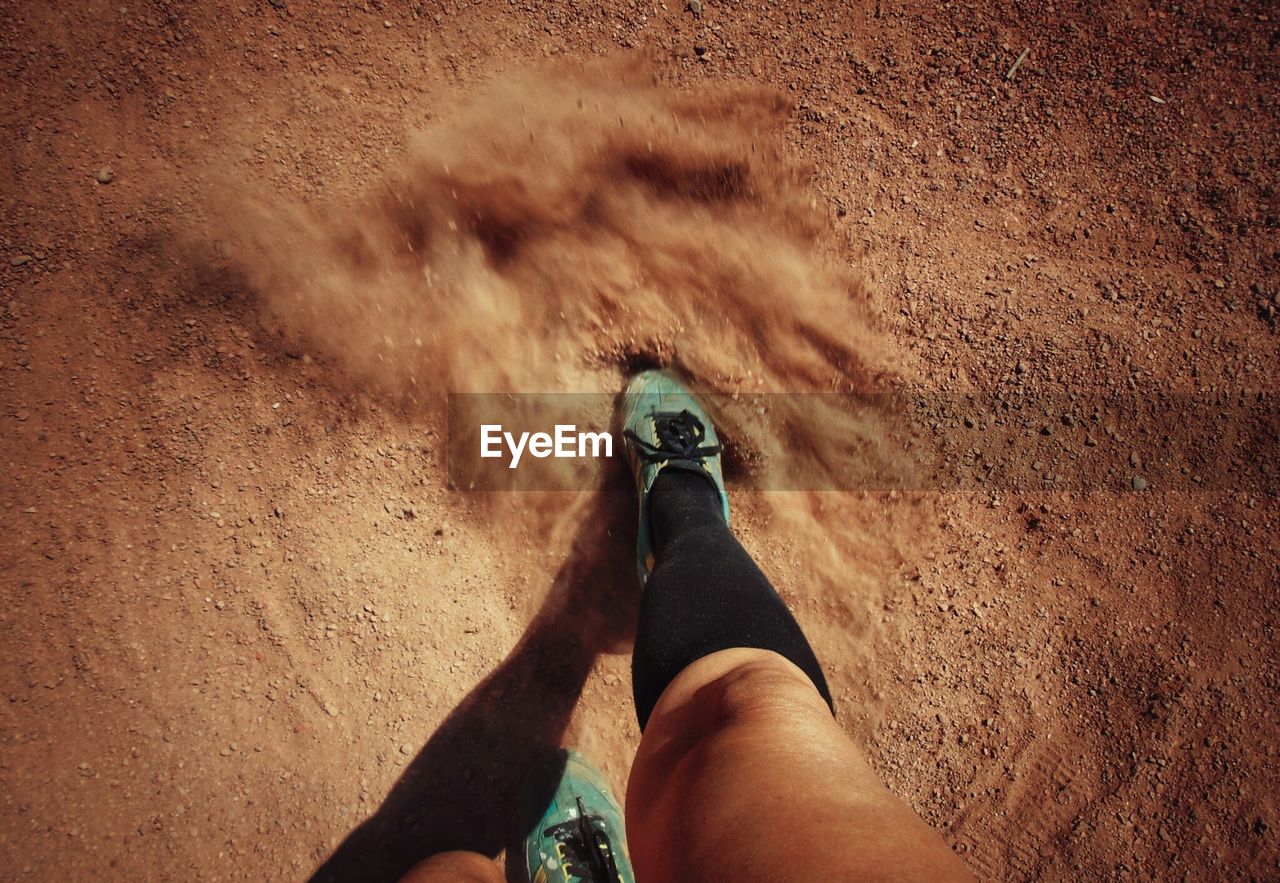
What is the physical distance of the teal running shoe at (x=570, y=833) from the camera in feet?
6.82

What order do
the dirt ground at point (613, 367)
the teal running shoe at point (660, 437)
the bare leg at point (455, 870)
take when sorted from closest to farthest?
the bare leg at point (455, 870) → the dirt ground at point (613, 367) → the teal running shoe at point (660, 437)

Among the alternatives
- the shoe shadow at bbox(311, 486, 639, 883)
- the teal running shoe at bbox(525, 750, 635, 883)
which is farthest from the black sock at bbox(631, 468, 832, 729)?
the teal running shoe at bbox(525, 750, 635, 883)

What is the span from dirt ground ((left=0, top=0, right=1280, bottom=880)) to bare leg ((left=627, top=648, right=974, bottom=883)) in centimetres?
91

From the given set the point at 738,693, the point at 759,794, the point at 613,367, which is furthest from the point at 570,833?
the point at 613,367

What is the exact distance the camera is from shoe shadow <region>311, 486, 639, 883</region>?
208 cm

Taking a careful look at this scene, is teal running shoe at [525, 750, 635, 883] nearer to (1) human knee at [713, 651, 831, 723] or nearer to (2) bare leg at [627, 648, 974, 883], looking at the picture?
(2) bare leg at [627, 648, 974, 883]

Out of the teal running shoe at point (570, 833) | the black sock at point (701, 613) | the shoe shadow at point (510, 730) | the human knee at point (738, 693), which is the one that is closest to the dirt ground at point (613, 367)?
the shoe shadow at point (510, 730)

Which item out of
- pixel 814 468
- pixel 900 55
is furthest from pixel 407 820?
pixel 900 55

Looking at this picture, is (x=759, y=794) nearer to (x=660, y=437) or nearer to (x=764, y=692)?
(x=764, y=692)

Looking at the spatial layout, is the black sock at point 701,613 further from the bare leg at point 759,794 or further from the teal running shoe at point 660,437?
the teal running shoe at point 660,437

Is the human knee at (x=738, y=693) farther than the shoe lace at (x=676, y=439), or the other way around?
the shoe lace at (x=676, y=439)

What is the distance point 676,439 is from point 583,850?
1.41m

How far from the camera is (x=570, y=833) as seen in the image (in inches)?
83.0

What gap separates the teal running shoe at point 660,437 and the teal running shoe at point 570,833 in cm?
72
